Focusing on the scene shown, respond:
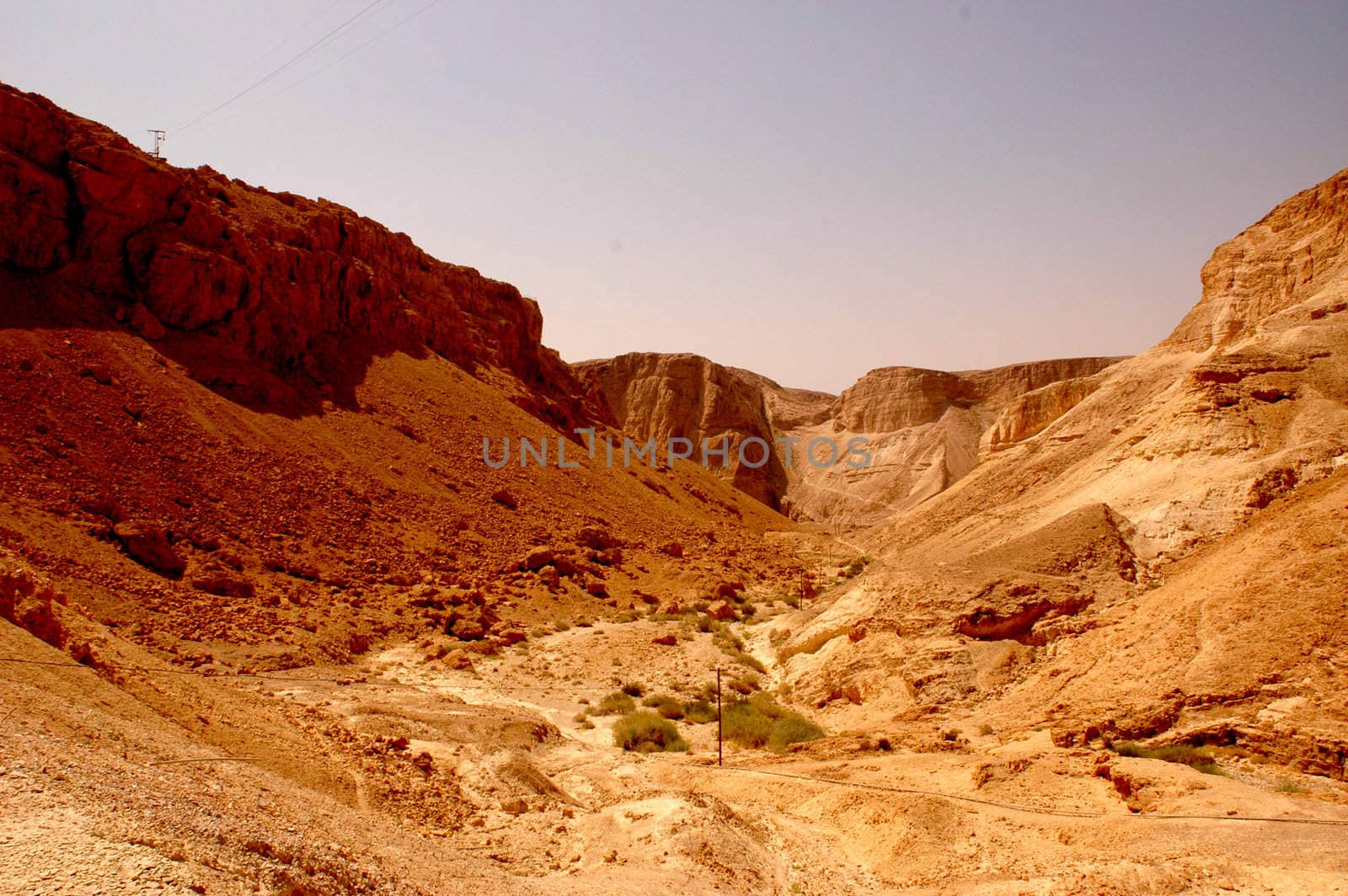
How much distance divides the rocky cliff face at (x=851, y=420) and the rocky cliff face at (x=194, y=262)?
94.6ft

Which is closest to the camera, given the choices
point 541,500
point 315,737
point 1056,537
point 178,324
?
point 315,737

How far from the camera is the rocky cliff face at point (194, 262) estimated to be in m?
23.7

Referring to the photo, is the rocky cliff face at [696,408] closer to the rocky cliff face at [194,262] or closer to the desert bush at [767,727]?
the rocky cliff face at [194,262]

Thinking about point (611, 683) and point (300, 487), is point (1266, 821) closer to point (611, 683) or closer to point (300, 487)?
point (611, 683)

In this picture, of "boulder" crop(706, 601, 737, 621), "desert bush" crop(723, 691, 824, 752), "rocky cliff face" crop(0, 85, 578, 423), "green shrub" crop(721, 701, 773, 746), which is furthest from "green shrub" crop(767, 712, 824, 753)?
"rocky cliff face" crop(0, 85, 578, 423)

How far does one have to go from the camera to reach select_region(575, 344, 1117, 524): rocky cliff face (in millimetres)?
60844

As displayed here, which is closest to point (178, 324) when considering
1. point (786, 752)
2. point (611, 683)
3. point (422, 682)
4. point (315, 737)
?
point (422, 682)

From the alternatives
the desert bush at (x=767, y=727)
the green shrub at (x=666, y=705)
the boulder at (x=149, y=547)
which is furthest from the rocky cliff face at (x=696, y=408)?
the desert bush at (x=767, y=727)

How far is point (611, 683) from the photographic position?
652 inches

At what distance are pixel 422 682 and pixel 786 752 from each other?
7.38 m

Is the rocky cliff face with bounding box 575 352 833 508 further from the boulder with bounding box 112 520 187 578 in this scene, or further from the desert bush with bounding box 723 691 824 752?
the desert bush with bounding box 723 691 824 752

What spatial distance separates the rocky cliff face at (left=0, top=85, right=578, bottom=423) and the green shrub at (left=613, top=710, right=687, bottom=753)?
17860mm

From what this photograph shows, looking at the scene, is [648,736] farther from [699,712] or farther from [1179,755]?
[1179,755]

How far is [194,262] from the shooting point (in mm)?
25656
